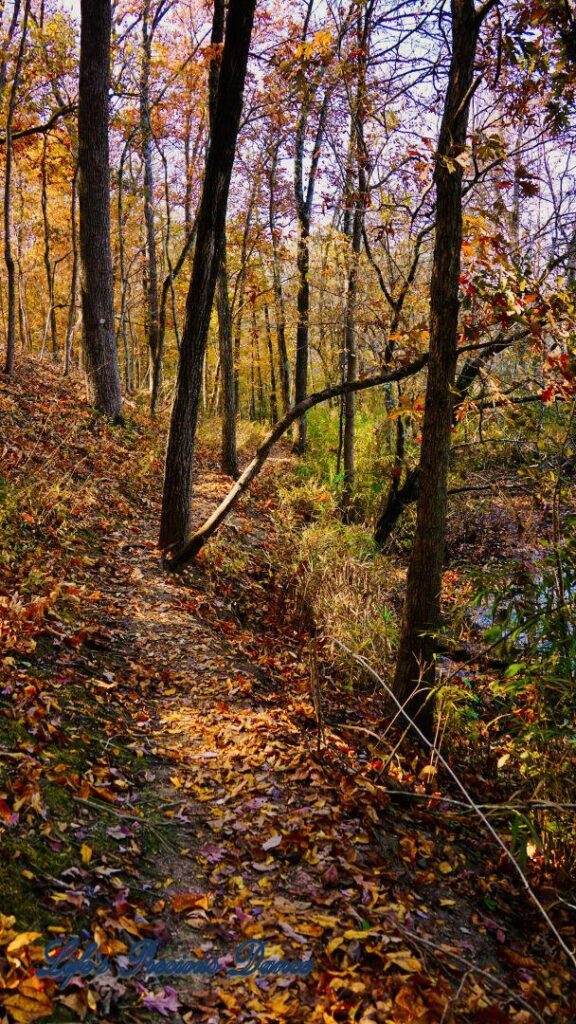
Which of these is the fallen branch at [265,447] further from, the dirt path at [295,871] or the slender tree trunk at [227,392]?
the slender tree trunk at [227,392]

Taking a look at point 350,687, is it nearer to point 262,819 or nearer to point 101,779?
point 262,819

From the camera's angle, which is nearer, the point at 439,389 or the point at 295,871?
the point at 295,871

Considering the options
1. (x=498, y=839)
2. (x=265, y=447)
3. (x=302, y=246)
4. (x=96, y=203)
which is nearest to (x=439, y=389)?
(x=265, y=447)

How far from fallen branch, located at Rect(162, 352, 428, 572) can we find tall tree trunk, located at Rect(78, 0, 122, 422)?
157 inches

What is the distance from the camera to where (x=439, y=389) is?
4164 millimetres

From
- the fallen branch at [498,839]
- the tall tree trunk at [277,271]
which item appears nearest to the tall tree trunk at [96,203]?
the tall tree trunk at [277,271]

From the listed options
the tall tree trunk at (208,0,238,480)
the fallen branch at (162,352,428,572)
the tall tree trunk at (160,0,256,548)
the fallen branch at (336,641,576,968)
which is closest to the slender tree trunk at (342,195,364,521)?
the tall tree trunk at (208,0,238,480)

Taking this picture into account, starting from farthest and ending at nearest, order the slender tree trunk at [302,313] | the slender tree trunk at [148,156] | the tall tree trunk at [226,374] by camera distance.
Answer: the slender tree trunk at [302,313] < the slender tree trunk at [148,156] < the tall tree trunk at [226,374]

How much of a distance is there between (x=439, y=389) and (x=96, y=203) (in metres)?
6.86

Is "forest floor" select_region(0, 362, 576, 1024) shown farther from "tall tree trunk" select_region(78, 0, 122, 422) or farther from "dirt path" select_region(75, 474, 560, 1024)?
"tall tree trunk" select_region(78, 0, 122, 422)

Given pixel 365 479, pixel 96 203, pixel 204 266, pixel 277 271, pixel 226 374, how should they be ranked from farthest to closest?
pixel 277 271 → pixel 365 479 → pixel 226 374 → pixel 96 203 → pixel 204 266

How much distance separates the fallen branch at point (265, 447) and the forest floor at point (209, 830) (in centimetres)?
35

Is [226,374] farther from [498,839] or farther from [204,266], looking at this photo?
[498,839]

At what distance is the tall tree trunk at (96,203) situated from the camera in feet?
27.0
